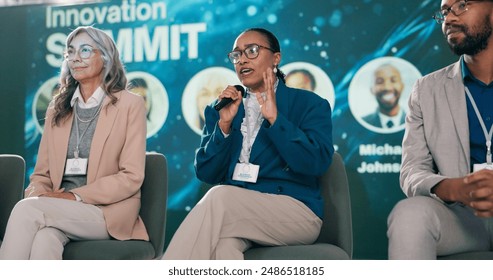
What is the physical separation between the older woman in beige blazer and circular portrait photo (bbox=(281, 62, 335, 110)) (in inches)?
70.3

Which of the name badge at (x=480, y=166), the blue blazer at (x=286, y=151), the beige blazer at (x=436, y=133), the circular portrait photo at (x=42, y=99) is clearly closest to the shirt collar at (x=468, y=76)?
the beige blazer at (x=436, y=133)

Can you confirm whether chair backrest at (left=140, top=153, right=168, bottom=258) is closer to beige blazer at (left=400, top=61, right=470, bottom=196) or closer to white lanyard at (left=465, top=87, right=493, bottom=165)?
beige blazer at (left=400, top=61, right=470, bottom=196)

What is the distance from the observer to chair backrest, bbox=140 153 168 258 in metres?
2.81

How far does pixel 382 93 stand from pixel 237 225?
7.92 feet

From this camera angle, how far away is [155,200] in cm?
284

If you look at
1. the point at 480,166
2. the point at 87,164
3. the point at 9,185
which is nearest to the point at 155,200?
the point at 87,164

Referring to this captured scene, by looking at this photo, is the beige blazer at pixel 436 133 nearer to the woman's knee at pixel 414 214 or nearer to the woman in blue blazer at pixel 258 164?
the woman's knee at pixel 414 214

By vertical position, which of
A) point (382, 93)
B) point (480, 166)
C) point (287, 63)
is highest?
point (287, 63)

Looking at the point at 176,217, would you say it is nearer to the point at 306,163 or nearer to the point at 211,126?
the point at 211,126

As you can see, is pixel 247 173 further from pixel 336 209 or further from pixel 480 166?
pixel 480 166

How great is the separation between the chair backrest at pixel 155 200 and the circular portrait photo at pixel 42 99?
2.45 m

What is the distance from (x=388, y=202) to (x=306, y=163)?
2.14m

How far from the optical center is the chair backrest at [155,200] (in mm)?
2807
